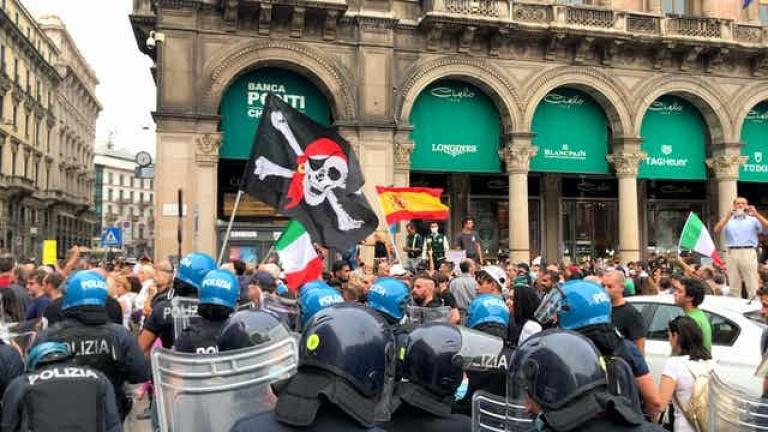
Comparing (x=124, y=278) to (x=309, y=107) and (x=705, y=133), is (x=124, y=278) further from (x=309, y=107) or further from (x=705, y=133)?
(x=705, y=133)

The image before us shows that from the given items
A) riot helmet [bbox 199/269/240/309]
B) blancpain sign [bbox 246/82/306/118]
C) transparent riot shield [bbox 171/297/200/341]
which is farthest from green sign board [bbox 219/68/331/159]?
riot helmet [bbox 199/269/240/309]

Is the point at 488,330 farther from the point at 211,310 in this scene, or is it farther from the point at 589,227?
the point at 589,227

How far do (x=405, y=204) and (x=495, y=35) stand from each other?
29.8ft

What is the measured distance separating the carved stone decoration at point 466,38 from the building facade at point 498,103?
37mm

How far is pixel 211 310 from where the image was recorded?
17.5 feet

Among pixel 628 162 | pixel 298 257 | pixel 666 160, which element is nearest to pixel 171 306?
pixel 298 257

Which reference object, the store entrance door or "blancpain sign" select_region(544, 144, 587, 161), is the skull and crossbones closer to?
"blancpain sign" select_region(544, 144, 587, 161)

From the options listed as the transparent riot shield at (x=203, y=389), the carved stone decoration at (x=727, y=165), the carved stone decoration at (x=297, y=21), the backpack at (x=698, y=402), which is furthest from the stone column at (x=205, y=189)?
the transparent riot shield at (x=203, y=389)

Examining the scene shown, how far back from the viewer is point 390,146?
73.0 feet

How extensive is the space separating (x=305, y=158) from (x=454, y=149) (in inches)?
531

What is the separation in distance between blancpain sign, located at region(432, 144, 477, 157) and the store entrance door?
552 centimetres

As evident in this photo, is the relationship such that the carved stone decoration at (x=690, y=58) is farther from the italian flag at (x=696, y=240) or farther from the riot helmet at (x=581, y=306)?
the riot helmet at (x=581, y=306)

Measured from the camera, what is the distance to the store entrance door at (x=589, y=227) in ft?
90.7

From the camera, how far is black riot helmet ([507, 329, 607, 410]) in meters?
2.56
